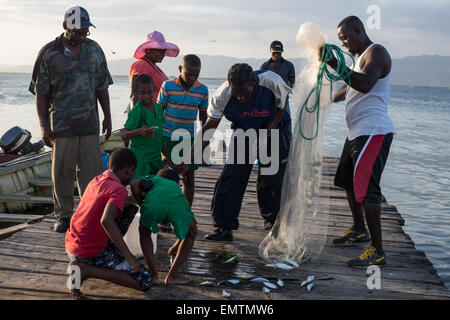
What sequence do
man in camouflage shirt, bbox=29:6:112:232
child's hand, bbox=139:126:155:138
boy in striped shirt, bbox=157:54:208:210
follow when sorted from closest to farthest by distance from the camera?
child's hand, bbox=139:126:155:138, man in camouflage shirt, bbox=29:6:112:232, boy in striped shirt, bbox=157:54:208:210

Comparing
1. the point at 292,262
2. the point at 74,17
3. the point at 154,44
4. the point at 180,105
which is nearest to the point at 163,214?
the point at 292,262

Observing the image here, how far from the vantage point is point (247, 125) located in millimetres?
4230

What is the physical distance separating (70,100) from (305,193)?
2563mm

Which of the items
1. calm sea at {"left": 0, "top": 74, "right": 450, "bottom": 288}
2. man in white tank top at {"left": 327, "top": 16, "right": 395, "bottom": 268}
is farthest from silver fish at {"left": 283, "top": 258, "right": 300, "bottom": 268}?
calm sea at {"left": 0, "top": 74, "right": 450, "bottom": 288}

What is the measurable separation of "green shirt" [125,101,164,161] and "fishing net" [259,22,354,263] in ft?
4.39

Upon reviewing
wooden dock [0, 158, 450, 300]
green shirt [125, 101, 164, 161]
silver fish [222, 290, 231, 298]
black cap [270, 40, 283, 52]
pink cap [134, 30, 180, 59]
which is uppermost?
black cap [270, 40, 283, 52]

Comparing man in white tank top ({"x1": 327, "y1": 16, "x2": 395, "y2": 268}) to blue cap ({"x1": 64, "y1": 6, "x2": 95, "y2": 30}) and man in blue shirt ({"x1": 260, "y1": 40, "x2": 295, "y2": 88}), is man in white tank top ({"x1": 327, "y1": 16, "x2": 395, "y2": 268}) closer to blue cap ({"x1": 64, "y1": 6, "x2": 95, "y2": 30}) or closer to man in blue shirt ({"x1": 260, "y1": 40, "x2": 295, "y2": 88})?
blue cap ({"x1": 64, "y1": 6, "x2": 95, "y2": 30})

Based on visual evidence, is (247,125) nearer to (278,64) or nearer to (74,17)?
(74,17)

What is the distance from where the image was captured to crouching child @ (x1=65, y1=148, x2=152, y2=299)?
314 centimetres

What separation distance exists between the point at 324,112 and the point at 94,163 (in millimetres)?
Result: 2497

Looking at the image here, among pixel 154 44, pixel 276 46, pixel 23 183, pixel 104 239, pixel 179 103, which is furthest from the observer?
pixel 276 46

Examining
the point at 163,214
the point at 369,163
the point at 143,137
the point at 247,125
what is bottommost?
the point at 163,214
